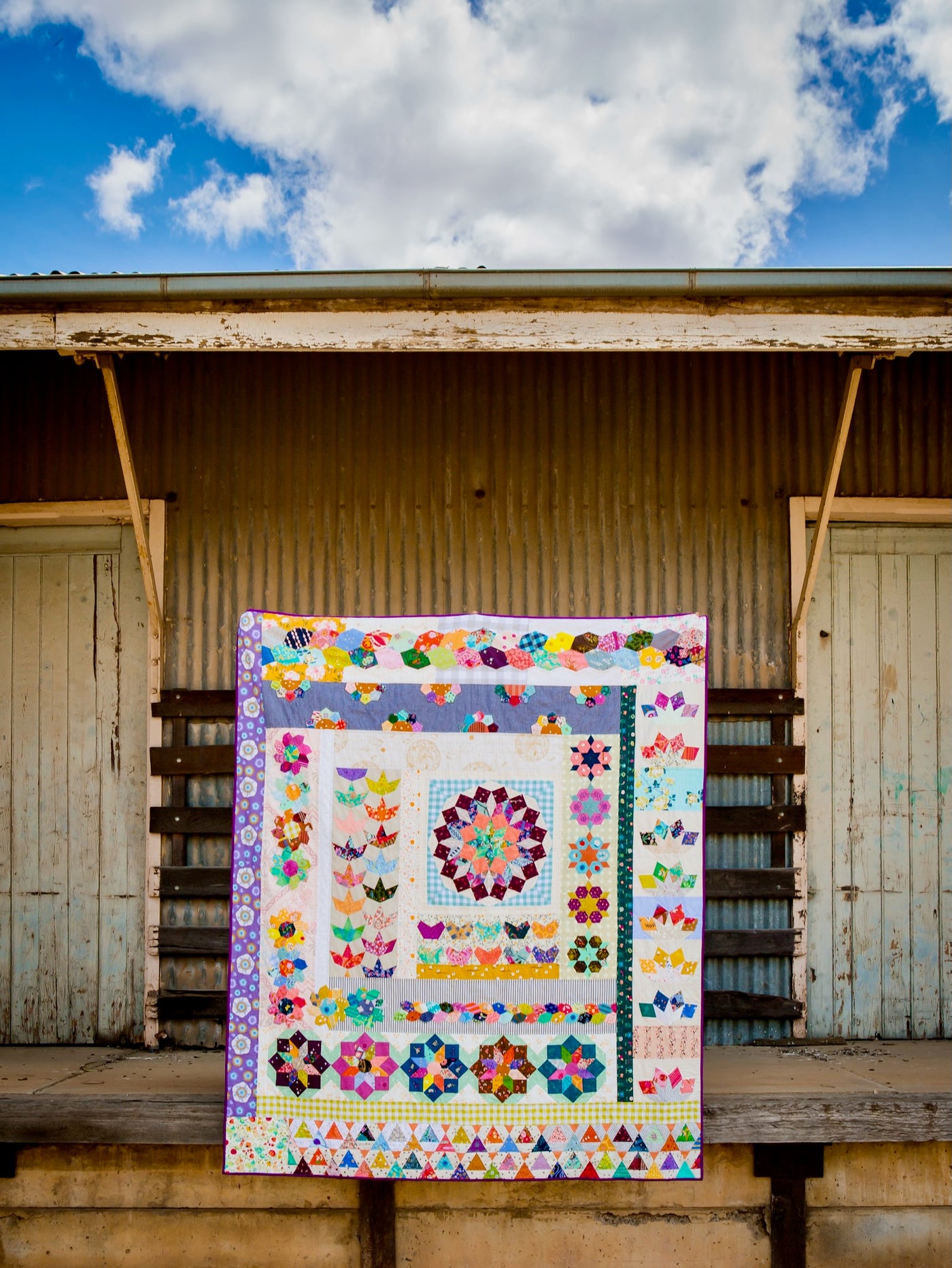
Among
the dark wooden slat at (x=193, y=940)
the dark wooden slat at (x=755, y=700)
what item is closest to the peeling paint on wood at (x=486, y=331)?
the dark wooden slat at (x=755, y=700)

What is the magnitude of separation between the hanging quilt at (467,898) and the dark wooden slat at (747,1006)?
1098mm

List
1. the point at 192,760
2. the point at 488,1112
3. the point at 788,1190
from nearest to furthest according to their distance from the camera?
the point at 488,1112 < the point at 788,1190 < the point at 192,760

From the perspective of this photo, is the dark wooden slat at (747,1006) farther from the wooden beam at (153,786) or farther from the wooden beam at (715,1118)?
the wooden beam at (153,786)

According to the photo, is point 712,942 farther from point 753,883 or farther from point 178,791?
point 178,791

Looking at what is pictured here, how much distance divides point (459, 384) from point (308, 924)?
257 cm

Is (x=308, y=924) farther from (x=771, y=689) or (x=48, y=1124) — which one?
(x=771, y=689)

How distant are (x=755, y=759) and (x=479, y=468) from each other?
6.15 ft

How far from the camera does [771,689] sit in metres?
4.20

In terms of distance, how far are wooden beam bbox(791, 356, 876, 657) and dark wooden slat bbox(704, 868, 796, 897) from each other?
1.01 m

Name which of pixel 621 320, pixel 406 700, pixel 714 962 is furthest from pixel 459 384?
pixel 714 962

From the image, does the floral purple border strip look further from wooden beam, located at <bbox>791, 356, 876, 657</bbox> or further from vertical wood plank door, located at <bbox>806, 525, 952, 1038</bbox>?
vertical wood plank door, located at <bbox>806, 525, 952, 1038</bbox>

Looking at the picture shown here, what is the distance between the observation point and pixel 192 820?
411 cm

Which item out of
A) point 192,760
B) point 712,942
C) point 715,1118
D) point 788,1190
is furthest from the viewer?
point 192,760

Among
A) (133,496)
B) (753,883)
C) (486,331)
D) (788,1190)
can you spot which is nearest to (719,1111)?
(788,1190)
